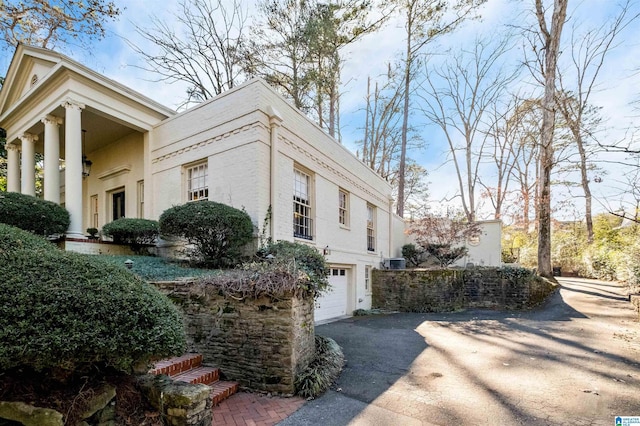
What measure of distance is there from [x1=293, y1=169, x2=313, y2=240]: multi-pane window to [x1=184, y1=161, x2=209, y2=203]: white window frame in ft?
7.89

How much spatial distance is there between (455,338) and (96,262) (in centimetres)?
698

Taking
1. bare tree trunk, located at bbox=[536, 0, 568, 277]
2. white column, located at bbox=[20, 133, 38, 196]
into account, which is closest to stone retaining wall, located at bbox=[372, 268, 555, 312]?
bare tree trunk, located at bbox=[536, 0, 568, 277]

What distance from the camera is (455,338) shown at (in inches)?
278

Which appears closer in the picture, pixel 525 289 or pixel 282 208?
pixel 282 208

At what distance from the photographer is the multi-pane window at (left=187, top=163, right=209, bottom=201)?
337 inches

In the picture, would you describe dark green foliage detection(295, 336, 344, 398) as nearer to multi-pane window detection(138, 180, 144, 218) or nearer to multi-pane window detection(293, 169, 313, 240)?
multi-pane window detection(293, 169, 313, 240)

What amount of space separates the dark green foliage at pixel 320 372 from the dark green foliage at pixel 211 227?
2.79 metres

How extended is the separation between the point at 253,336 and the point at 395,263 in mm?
10261

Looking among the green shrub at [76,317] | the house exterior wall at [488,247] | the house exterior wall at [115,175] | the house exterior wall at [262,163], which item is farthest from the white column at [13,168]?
the house exterior wall at [488,247]

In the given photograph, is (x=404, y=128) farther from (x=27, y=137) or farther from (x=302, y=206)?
(x=27, y=137)

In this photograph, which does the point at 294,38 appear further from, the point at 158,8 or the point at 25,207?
the point at 25,207

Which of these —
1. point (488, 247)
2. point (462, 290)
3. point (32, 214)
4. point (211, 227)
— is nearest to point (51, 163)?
point (32, 214)

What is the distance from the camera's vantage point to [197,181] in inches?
346

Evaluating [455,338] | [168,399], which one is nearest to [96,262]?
[168,399]
